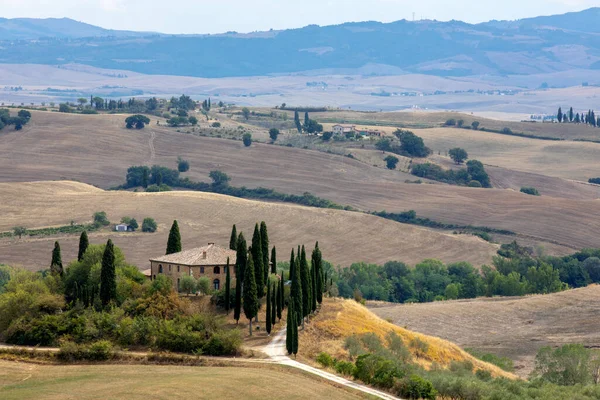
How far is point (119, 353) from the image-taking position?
68.0 metres

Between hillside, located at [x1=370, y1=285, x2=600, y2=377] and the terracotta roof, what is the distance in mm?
24507

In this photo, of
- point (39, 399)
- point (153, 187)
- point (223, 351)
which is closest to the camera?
point (39, 399)

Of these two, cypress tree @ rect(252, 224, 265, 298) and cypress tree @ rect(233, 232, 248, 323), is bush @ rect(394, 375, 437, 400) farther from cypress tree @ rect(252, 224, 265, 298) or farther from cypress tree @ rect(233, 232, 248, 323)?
cypress tree @ rect(252, 224, 265, 298)

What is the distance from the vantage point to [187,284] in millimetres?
77750

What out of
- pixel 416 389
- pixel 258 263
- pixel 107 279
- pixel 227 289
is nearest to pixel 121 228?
pixel 107 279

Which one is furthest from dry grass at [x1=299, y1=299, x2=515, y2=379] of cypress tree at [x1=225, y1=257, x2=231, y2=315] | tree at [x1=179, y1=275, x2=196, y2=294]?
tree at [x1=179, y1=275, x2=196, y2=294]

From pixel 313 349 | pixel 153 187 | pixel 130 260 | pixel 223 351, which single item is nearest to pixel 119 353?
pixel 223 351

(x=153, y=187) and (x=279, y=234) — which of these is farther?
(x=153, y=187)

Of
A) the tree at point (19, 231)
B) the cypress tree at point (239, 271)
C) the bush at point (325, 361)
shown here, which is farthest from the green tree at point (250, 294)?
the tree at point (19, 231)

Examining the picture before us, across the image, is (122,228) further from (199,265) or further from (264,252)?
(199,265)

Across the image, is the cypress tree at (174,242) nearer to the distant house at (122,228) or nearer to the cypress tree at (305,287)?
the cypress tree at (305,287)

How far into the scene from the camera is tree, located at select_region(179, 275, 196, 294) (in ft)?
255

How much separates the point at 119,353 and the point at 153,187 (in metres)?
122

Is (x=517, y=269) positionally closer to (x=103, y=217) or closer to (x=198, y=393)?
(x=103, y=217)
